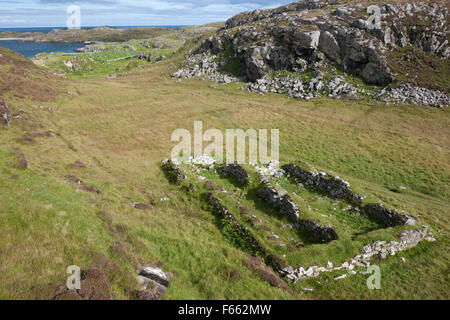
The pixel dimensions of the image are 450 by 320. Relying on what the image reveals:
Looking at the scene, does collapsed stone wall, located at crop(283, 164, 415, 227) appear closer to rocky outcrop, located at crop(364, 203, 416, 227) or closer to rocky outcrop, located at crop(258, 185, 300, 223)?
rocky outcrop, located at crop(364, 203, 416, 227)

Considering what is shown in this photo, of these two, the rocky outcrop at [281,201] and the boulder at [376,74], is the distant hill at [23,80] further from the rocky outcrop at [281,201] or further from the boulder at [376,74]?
the boulder at [376,74]

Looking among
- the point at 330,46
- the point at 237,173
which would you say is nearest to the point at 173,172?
the point at 237,173

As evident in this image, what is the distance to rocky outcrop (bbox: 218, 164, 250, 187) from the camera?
2894 centimetres

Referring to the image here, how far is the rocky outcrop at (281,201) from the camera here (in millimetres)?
22875

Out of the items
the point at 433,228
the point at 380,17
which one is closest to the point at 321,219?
the point at 433,228

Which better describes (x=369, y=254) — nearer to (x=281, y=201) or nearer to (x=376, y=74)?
(x=281, y=201)

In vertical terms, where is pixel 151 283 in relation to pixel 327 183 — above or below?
below

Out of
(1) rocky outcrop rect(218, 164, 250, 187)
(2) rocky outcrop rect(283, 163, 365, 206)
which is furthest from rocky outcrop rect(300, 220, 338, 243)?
(1) rocky outcrop rect(218, 164, 250, 187)

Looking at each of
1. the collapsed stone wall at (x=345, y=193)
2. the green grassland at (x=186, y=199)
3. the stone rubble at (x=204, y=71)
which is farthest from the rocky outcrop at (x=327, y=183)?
the stone rubble at (x=204, y=71)

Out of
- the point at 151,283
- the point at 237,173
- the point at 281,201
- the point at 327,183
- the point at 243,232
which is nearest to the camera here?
the point at 151,283

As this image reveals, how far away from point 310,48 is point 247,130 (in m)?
50.0

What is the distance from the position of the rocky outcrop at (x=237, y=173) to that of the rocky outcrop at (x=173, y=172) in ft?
16.7

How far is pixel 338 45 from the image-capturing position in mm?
77812

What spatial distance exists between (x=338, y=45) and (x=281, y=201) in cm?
7387
